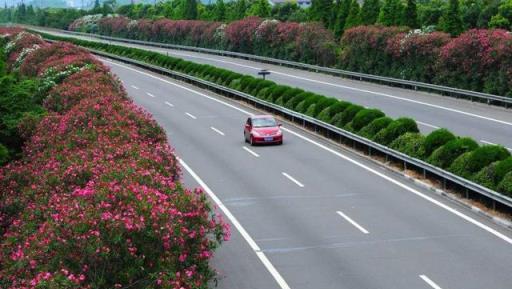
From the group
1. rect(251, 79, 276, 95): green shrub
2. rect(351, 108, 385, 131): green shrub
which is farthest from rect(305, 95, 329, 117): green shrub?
rect(251, 79, 276, 95): green shrub

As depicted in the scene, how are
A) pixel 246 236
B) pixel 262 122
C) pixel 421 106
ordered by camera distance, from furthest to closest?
1. pixel 421 106
2. pixel 262 122
3. pixel 246 236

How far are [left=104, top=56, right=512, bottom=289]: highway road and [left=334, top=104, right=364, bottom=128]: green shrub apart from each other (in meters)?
1.46

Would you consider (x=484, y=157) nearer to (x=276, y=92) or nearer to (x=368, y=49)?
(x=276, y=92)

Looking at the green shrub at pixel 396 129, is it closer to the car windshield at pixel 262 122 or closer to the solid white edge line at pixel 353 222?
the car windshield at pixel 262 122

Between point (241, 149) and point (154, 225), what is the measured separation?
75.6 ft

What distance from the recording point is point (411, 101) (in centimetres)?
4988

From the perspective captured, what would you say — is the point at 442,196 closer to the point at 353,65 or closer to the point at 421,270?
the point at 421,270

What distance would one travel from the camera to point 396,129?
32.1 meters

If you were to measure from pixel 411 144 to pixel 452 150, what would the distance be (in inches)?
120

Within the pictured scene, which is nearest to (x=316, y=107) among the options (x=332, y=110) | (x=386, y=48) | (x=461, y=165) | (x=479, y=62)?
(x=332, y=110)

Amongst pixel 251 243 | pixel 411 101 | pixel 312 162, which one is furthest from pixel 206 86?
pixel 251 243

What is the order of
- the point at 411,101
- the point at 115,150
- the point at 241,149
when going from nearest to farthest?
the point at 115,150 → the point at 241,149 → the point at 411,101

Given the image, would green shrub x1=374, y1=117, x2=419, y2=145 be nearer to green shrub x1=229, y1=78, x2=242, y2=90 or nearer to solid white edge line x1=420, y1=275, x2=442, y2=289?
solid white edge line x1=420, y1=275, x2=442, y2=289

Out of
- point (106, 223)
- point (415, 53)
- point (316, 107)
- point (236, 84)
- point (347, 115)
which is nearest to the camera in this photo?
point (106, 223)
